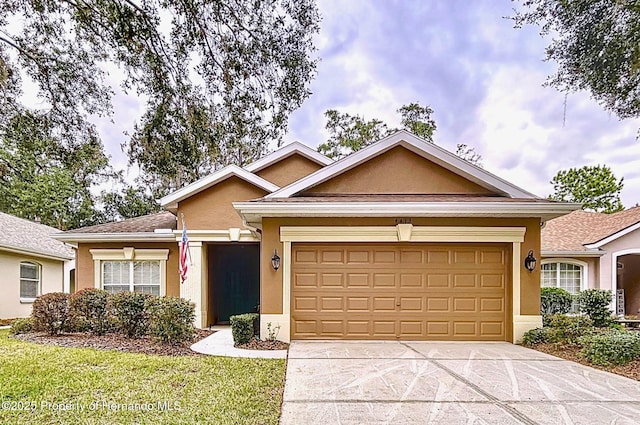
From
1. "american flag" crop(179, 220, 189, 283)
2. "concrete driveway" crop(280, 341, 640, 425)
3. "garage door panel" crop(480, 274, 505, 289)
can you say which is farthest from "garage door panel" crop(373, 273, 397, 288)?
"american flag" crop(179, 220, 189, 283)

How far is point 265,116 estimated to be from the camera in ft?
26.6

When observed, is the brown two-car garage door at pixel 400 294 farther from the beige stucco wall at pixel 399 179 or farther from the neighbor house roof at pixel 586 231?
the neighbor house roof at pixel 586 231

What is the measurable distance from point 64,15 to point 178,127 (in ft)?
8.81

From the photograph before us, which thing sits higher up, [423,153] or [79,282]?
[423,153]

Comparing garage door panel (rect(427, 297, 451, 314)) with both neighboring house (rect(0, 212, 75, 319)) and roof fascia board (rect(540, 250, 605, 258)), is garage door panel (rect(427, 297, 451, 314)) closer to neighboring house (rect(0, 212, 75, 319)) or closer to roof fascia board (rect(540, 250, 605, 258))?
roof fascia board (rect(540, 250, 605, 258))

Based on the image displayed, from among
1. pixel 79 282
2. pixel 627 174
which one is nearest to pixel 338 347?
pixel 79 282

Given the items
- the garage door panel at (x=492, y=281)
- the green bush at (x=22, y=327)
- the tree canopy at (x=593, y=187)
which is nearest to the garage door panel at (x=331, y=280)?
the garage door panel at (x=492, y=281)

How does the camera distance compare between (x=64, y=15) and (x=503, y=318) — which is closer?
(x=64, y=15)

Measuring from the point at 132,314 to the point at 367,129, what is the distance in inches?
991

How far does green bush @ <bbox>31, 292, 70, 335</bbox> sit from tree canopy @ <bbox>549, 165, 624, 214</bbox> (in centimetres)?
3632

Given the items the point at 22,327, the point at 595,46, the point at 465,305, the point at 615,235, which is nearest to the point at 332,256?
the point at 465,305

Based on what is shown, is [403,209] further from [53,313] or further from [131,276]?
[131,276]

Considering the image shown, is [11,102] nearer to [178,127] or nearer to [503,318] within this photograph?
[178,127]

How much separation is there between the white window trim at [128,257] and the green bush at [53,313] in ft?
9.35
